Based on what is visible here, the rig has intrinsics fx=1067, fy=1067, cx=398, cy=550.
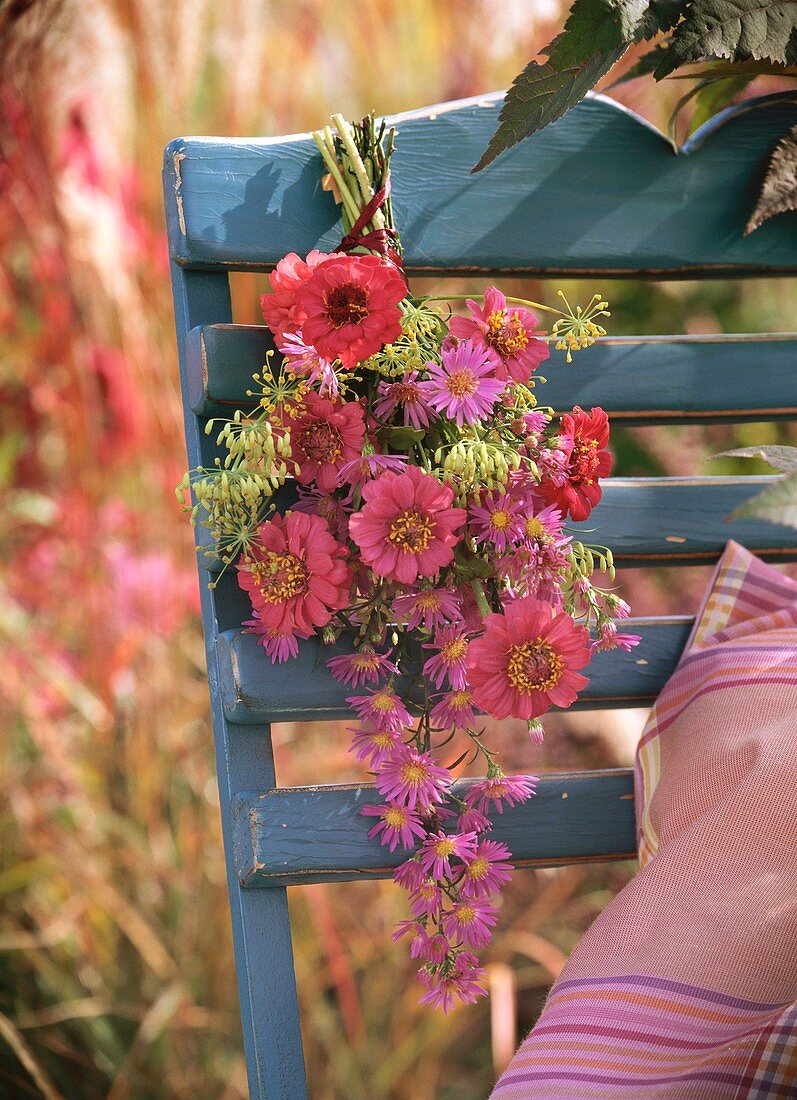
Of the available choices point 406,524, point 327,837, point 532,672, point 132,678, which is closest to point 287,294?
point 406,524

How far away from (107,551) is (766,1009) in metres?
0.98

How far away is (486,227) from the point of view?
2.64 feet

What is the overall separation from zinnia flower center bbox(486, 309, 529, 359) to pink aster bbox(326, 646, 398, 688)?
196mm

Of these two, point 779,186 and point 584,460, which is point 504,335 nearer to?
point 584,460

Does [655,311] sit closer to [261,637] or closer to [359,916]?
[359,916]

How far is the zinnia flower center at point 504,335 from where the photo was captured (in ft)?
2.10

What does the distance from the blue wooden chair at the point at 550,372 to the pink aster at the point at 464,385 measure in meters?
0.17

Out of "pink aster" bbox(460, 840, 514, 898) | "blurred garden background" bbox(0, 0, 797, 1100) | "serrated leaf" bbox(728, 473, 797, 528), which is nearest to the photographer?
"serrated leaf" bbox(728, 473, 797, 528)

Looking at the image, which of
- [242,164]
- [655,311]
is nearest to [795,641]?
[242,164]

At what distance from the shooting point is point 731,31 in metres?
0.66

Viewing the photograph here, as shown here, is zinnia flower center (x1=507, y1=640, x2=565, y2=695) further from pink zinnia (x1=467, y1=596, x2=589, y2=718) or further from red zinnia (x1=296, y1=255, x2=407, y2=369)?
red zinnia (x1=296, y1=255, x2=407, y2=369)

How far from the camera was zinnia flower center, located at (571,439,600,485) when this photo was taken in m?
0.65

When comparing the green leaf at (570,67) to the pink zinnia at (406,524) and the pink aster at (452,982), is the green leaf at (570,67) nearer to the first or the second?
the pink zinnia at (406,524)

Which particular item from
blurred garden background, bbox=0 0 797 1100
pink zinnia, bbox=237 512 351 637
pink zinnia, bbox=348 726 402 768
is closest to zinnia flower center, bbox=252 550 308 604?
pink zinnia, bbox=237 512 351 637
